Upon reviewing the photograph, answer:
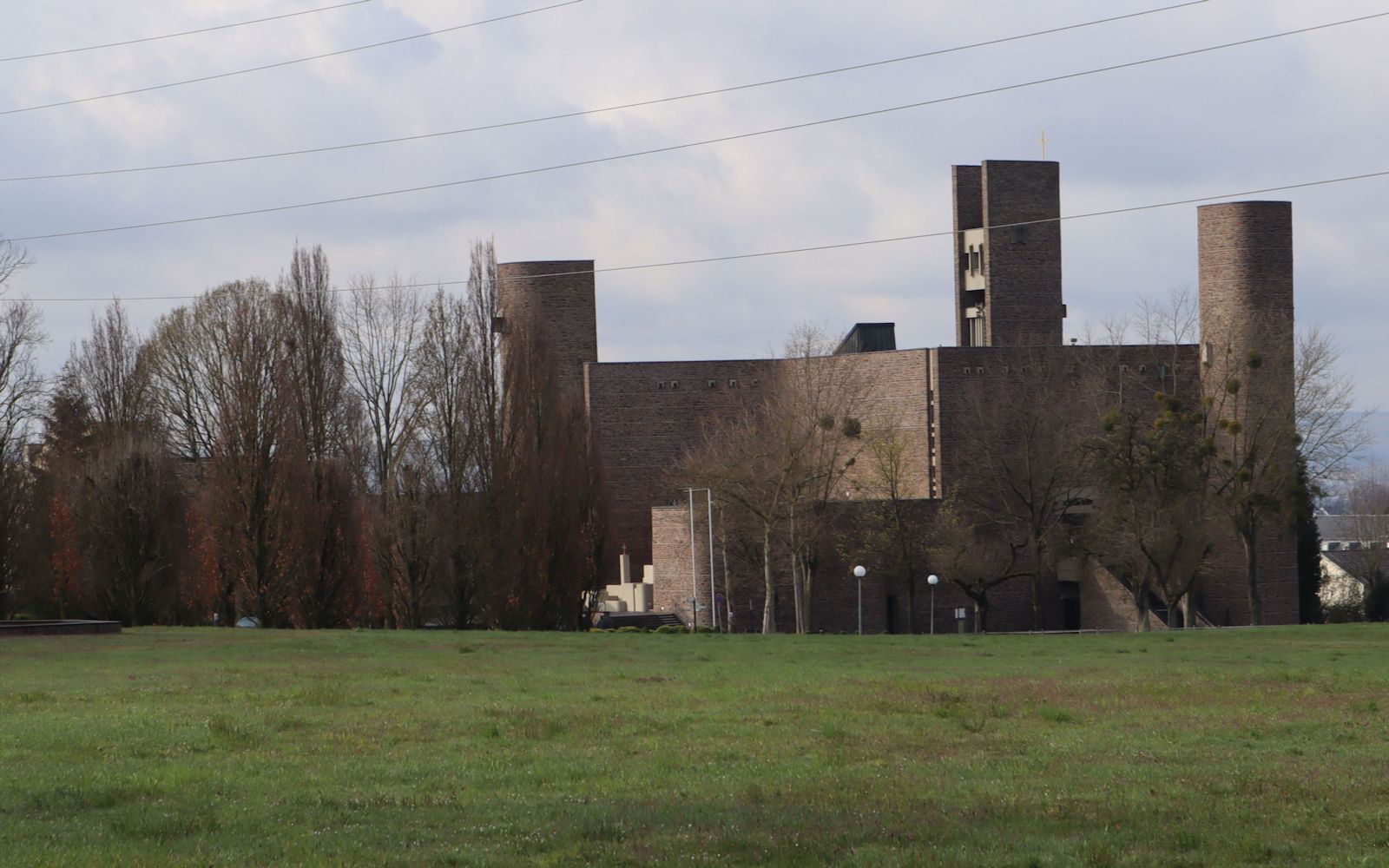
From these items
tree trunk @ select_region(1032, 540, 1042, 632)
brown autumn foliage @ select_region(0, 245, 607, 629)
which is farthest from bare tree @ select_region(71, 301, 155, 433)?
tree trunk @ select_region(1032, 540, 1042, 632)

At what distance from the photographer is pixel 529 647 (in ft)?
94.1

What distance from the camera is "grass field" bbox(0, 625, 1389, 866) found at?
8477 mm

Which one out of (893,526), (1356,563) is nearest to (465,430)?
(893,526)

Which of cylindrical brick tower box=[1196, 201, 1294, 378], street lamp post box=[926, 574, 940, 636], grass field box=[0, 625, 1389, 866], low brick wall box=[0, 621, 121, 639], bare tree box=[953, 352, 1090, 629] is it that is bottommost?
street lamp post box=[926, 574, 940, 636]

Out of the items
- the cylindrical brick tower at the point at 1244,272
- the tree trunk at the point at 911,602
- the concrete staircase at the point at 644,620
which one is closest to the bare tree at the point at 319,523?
the concrete staircase at the point at 644,620

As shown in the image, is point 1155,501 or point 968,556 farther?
point 968,556

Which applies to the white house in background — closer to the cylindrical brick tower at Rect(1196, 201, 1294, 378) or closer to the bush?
the bush

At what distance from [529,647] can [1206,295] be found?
123ft

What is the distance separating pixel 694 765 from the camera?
11.9m

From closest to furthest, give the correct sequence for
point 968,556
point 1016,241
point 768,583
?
point 768,583
point 968,556
point 1016,241

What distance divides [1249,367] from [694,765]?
1856 inches

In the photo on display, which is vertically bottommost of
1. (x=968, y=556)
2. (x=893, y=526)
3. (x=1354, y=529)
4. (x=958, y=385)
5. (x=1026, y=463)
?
(x=1354, y=529)

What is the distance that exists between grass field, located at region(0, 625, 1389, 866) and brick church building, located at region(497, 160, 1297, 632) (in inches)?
1118

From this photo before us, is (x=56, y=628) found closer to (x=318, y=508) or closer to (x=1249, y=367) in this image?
(x=318, y=508)
